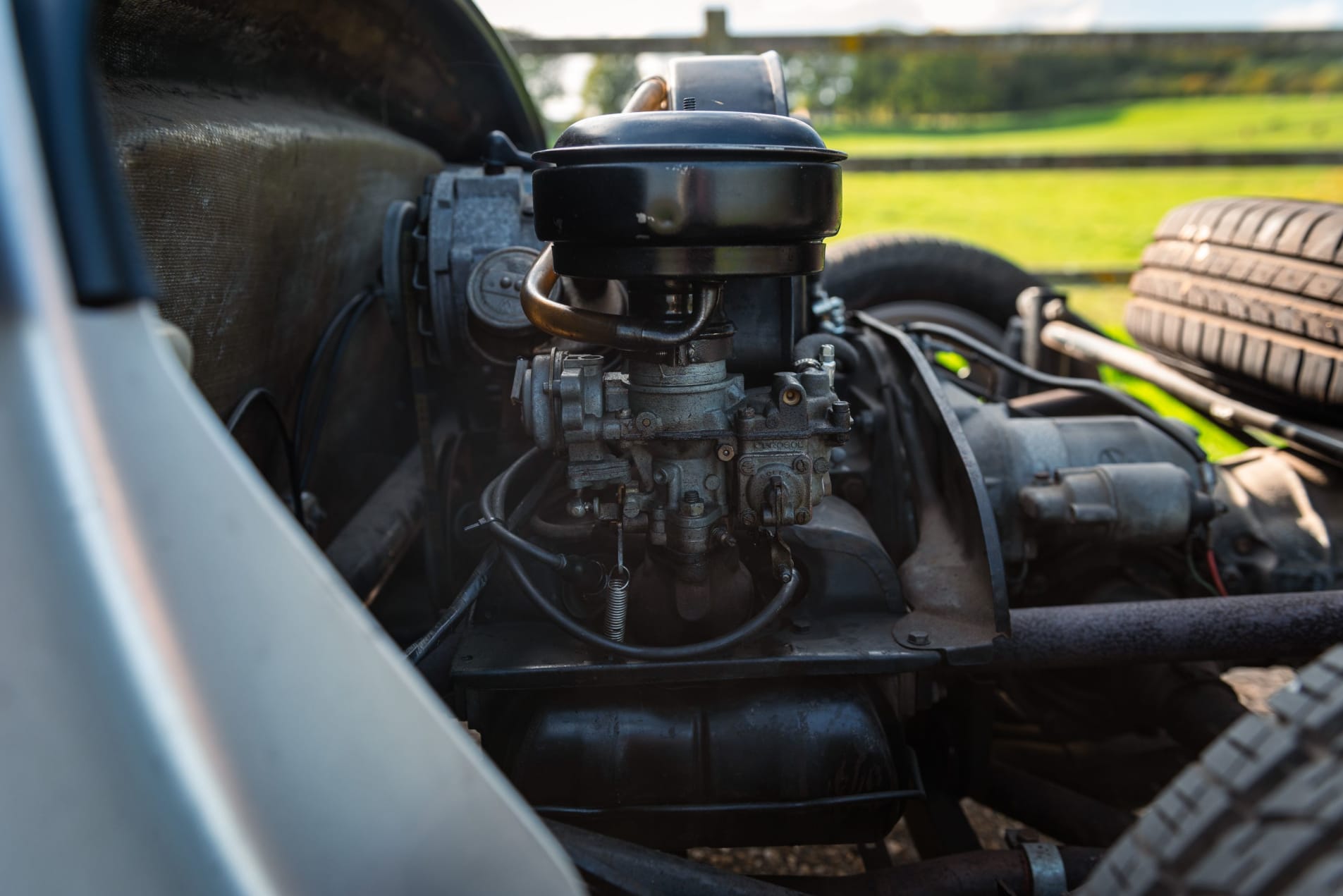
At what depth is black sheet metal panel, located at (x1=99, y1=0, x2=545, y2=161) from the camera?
4.40ft

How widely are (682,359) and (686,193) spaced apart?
0.22 metres

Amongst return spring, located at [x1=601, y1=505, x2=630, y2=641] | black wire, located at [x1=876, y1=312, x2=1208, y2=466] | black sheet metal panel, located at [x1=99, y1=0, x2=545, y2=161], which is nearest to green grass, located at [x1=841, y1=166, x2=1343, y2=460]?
black wire, located at [x1=876, y1=312, x2=1208, y2=466]

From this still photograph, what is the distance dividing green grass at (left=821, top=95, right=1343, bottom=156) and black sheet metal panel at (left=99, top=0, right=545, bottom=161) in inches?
487

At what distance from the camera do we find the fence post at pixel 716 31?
4844mm

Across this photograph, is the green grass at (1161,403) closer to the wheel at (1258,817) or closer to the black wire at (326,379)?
the wheel at (1258,817)

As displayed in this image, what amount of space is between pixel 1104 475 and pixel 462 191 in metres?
1.25

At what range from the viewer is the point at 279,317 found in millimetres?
1679

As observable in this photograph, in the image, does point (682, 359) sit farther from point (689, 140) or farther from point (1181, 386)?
point (1181, 386)

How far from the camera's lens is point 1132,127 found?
22.4m

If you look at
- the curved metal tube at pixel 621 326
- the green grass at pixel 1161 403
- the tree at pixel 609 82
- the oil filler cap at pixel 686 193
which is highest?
the tree at pixel 609 82

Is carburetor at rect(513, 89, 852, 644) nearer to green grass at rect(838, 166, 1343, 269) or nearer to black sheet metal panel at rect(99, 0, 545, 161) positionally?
black sheet metal panel at rect(99, 0, 545, 161)

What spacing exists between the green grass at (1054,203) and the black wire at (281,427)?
6.66 metres

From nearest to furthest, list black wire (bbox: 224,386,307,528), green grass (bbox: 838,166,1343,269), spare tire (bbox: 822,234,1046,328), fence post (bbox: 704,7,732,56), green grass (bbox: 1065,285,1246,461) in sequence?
1. black wire (bbox: 224,386,307,528)
2. spare tire (bbox: 822,234,1046,328)
3. green grass (bbox: 1065,285,1246,461)
4. fence post (bbox: 704,7,732,56)
5. green grass (bbox: 838,166,1343,269)

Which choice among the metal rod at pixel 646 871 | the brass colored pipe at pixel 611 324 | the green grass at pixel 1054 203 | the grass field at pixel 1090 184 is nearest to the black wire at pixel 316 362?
the brass colored pipe at pixel 611 324
